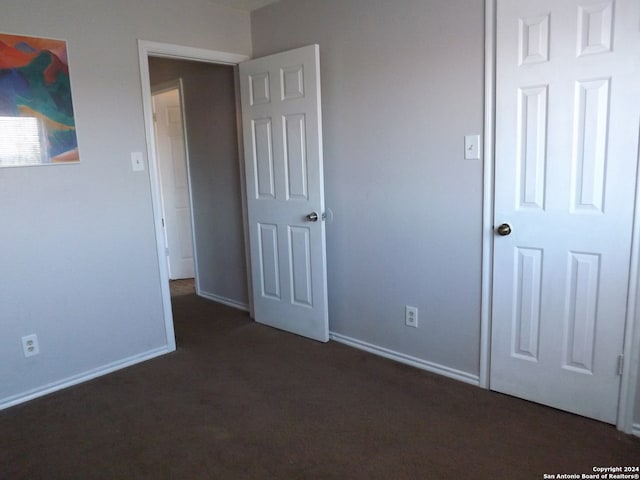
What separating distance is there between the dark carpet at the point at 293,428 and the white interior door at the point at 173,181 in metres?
2.34

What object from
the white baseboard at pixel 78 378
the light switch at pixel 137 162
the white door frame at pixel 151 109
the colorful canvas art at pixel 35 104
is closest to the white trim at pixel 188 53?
the white door frame at pixel 151 109

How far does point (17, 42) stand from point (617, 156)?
3016 mm

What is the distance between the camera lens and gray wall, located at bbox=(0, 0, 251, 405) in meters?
2.64

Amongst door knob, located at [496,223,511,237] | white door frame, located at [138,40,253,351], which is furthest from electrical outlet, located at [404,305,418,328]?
white door frame, located at [138,40,253,351]

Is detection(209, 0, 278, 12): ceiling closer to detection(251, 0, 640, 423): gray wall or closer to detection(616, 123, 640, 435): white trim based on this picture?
detection(251, 0, 640, 423): gray wall

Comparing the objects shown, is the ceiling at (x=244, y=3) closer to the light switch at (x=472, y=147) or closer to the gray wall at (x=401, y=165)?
the gray wall at (x=401, y=165)

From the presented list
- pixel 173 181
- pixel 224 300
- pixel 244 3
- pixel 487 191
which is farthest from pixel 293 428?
pixel 173 181

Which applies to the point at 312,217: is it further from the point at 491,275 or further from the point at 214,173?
the point at 214,173

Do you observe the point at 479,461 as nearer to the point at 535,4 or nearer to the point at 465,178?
the point at 465,178

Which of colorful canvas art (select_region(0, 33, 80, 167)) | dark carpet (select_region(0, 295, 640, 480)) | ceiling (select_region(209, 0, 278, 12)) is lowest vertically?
dark carpet (select_region(0, 295, 640, 480))

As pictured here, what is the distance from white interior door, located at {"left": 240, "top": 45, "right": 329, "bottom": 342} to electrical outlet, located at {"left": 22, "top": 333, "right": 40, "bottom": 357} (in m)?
1.56

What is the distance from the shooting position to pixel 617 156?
208cm

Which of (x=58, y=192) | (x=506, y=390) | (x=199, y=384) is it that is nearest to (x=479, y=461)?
(x=506, y=390)

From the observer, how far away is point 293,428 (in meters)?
2.36
